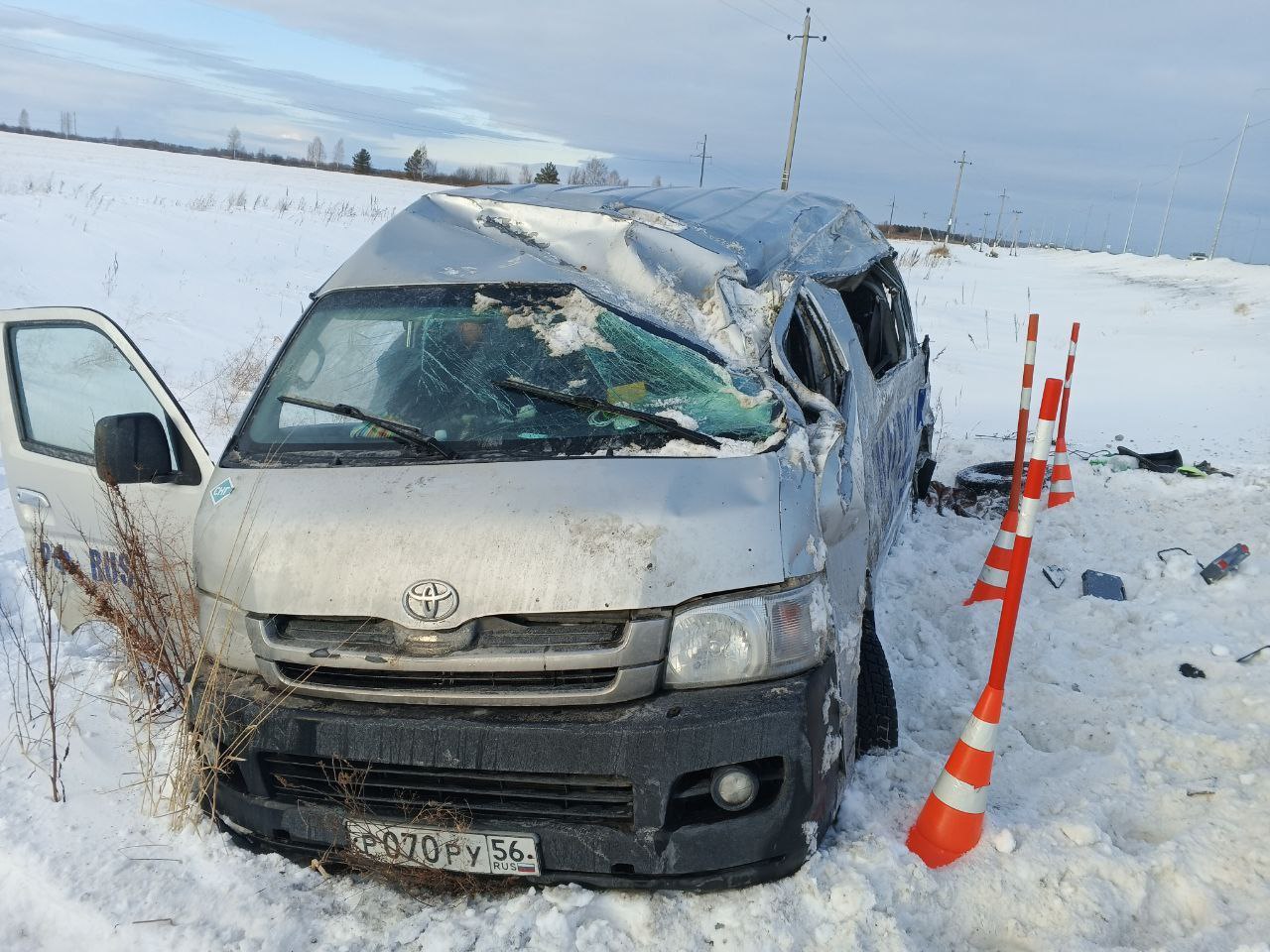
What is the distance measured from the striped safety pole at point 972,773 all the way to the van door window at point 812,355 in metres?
0.79

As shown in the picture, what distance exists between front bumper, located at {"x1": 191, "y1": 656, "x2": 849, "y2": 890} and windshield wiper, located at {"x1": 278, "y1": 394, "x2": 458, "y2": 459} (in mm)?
795

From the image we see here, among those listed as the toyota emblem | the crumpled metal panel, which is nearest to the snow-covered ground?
the toyota emblem

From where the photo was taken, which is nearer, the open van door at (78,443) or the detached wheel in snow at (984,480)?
the open van door at (78,443)

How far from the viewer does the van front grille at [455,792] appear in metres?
2.49

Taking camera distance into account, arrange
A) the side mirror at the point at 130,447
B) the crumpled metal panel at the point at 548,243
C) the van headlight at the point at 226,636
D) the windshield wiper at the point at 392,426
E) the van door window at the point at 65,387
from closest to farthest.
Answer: the van headlight at the point at 226,636 < the windshield wiper at the point at 392,426 < the side mirror at the point at 130,447 < the crumpled metal panel at the point at 548,243 < the van door window at the point at 65,387

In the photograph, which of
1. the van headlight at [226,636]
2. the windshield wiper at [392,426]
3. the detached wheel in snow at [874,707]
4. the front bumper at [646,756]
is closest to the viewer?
the front bumper at [646,756]

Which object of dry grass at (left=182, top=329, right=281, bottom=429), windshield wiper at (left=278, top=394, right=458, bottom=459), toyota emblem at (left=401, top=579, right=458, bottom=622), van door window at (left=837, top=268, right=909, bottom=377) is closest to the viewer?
toyota emblem at (left=401, top=579, right=458, bottom=622)

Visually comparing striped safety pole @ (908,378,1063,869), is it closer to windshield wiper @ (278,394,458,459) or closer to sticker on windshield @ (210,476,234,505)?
windshield wiper @ (278,394,458,459)


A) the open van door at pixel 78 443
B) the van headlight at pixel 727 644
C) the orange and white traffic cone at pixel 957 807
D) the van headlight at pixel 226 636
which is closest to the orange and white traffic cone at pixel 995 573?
the orange and white traffic cone at pixel 957 807

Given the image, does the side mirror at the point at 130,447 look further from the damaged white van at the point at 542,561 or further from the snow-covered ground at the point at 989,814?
the snow-covered ground at the point at 989,814

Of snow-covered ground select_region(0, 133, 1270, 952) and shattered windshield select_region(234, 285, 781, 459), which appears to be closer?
snow-covered ground select_region(0, 133, 1270, 952)

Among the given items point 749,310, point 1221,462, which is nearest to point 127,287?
point 749,310

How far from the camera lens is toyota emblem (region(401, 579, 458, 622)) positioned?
252 centimetres

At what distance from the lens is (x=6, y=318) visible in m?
3.71
